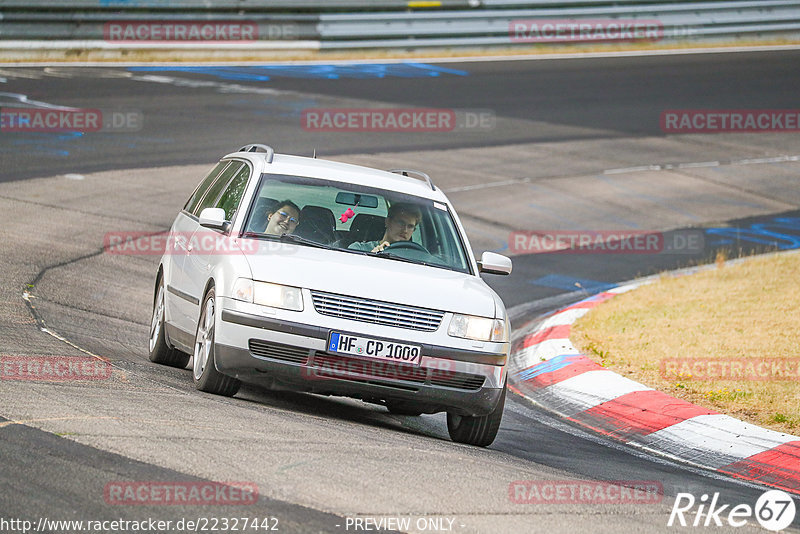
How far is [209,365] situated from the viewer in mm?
7707

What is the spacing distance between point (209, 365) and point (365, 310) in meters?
1.11

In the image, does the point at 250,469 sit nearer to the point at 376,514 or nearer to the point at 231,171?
the point at 376,514

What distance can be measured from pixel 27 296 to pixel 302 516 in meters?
6.09

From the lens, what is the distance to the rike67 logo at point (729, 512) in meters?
6.10

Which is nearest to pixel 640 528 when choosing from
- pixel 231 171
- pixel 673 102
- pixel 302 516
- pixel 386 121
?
pixel 302 516

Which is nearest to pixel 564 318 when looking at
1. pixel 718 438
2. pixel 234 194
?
pixel 718 438

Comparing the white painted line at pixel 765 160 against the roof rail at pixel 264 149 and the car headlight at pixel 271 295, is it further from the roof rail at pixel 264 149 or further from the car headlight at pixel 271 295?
the car headlight at pixel 271 295

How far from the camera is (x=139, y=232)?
14320mm

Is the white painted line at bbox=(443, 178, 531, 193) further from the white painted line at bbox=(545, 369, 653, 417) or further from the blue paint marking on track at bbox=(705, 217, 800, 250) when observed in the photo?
the white painted line at bbox=(545, 369, 653, 417)

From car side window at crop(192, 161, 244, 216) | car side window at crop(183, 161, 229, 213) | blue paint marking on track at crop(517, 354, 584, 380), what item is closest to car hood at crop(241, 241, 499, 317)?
car side window at crop(192, 161, 244, 216)

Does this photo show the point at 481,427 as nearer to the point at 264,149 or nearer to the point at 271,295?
the point at 271,295

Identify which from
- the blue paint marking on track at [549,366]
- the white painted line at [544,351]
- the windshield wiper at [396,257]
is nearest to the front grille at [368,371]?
the windshield wiper at [396,257]

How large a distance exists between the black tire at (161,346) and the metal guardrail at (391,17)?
17171 mm

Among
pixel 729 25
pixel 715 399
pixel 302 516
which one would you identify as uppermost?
pixel 729 25
